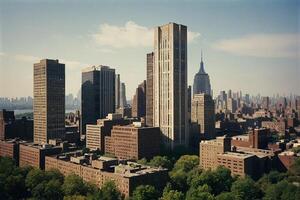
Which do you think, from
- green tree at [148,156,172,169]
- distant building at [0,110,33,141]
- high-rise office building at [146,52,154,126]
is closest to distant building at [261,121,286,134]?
high-rise office building at [146,52,154,126]

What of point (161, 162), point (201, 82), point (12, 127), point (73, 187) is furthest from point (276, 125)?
point (201, 82)

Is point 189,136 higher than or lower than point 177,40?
lower

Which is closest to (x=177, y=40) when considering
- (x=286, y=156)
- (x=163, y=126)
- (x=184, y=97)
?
(x=184, y=97)

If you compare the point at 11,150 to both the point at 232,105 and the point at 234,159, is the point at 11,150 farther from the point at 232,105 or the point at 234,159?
the point at 232,105

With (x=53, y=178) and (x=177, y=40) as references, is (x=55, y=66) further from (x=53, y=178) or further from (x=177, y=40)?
(x=53, y=178)

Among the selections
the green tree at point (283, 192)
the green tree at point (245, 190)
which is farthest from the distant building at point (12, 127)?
the green tree at point (283, 192)

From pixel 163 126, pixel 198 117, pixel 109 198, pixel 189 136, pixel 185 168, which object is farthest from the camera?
pixel 198 117

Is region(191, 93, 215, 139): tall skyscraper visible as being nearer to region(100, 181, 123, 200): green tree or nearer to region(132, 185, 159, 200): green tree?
region(132, 185, 159, 200): green tree
